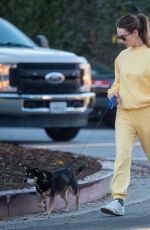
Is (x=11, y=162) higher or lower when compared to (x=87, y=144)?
higher

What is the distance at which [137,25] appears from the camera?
7.99 metres

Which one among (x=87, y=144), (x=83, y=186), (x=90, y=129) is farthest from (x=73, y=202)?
(x=90, y=129)

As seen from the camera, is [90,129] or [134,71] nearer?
[134,71]

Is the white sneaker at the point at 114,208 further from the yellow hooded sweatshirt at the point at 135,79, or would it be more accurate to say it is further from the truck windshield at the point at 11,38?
the truck windshield at the point at 11,38

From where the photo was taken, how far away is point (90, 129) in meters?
19.8

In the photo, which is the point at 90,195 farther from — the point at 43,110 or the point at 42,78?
the point at 42,78

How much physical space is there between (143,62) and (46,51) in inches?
285

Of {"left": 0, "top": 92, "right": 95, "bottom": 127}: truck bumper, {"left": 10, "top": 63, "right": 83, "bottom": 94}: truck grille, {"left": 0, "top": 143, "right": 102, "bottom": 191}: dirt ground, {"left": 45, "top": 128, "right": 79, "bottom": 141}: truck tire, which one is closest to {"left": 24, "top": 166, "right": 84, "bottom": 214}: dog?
{"left": 0, "top": 143, "right": 102, "bottom": 191}: dirt ground

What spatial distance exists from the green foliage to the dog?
15392mm

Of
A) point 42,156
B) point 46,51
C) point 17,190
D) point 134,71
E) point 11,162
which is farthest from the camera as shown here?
point 46,51

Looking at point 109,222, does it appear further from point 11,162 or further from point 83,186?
point 11,162

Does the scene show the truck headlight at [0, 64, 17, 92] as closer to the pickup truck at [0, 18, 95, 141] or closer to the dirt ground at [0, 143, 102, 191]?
the pickup truck at [0, 18, 95, 141]

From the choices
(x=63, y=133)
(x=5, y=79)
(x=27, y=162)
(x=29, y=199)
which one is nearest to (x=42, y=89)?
(x=5, y=79)

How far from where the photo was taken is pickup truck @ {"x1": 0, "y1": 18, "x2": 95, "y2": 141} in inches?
563
